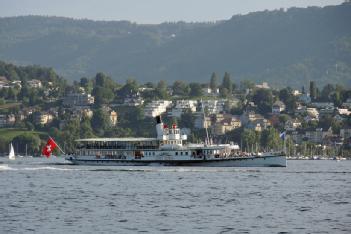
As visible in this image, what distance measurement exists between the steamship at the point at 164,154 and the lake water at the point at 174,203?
74.5 feet

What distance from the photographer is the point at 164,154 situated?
153000 millimetres

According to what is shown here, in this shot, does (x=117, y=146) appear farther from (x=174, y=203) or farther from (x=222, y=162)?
(x=174, y=203)

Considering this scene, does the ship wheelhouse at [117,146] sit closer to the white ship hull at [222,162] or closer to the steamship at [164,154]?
the steamship at [164,154]

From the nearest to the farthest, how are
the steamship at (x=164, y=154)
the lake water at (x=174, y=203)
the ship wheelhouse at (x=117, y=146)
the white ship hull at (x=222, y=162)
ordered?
the lake water at (x=174, y=203)
the white ship hull at (x=222, y=162)
the steamship at (x=164, y=154)
the ship wheelhouse at (x=117, y=146)

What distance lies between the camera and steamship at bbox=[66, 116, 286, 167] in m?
151

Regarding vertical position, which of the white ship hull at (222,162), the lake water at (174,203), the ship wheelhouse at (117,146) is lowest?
the lake water at (174,203)

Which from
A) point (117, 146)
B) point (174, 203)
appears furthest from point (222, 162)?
point (174, 203)

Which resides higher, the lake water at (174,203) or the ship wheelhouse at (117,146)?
the ship wheelhouse at (117,146)

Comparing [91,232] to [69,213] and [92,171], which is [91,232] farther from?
[92,171]

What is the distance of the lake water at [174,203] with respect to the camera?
68875 millimetres

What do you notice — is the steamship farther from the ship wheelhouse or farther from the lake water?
the lake water

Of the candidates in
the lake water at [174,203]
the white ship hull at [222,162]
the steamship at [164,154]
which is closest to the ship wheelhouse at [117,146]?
the steamship at [164,154]

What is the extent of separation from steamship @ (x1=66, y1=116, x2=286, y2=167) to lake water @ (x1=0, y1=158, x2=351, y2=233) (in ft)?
74.5

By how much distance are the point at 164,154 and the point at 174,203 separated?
68283 millimetres
